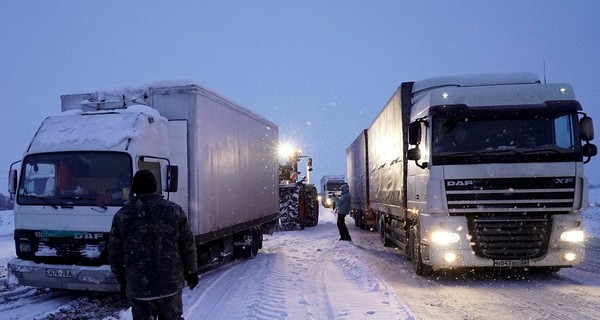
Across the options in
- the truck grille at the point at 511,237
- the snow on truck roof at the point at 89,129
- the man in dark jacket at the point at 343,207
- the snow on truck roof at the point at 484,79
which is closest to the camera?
the snow on truck roof at the point at 89,129

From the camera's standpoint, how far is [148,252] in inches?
160

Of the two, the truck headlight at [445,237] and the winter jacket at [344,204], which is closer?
the truck headlight at [445,237]

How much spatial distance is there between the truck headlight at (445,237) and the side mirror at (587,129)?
270 cm

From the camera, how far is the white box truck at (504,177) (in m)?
8.09

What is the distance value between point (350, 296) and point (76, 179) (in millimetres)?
4517

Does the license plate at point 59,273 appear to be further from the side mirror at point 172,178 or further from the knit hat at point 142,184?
the knit hat at point 142,184

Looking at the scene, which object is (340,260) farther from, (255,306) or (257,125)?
(255,306)

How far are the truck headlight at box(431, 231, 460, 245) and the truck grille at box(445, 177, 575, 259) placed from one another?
265 millimetres

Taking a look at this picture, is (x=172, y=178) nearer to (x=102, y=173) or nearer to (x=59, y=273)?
(x=102, y=173)

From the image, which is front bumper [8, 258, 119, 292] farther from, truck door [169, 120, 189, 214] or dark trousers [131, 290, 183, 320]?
dark trousers [131, 290, 183, 320]

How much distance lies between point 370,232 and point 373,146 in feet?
17.2

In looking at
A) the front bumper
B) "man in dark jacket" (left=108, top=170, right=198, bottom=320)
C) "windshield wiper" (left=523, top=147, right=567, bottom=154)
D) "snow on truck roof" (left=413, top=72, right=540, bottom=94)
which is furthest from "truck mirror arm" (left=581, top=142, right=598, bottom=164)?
the front bumper

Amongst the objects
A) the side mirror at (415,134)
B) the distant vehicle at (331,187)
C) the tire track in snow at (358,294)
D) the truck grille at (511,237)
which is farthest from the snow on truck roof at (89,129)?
the distant vehicle at (331,187)

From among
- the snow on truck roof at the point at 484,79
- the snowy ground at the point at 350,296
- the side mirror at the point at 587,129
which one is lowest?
the snowy ground at the point at 350,296
